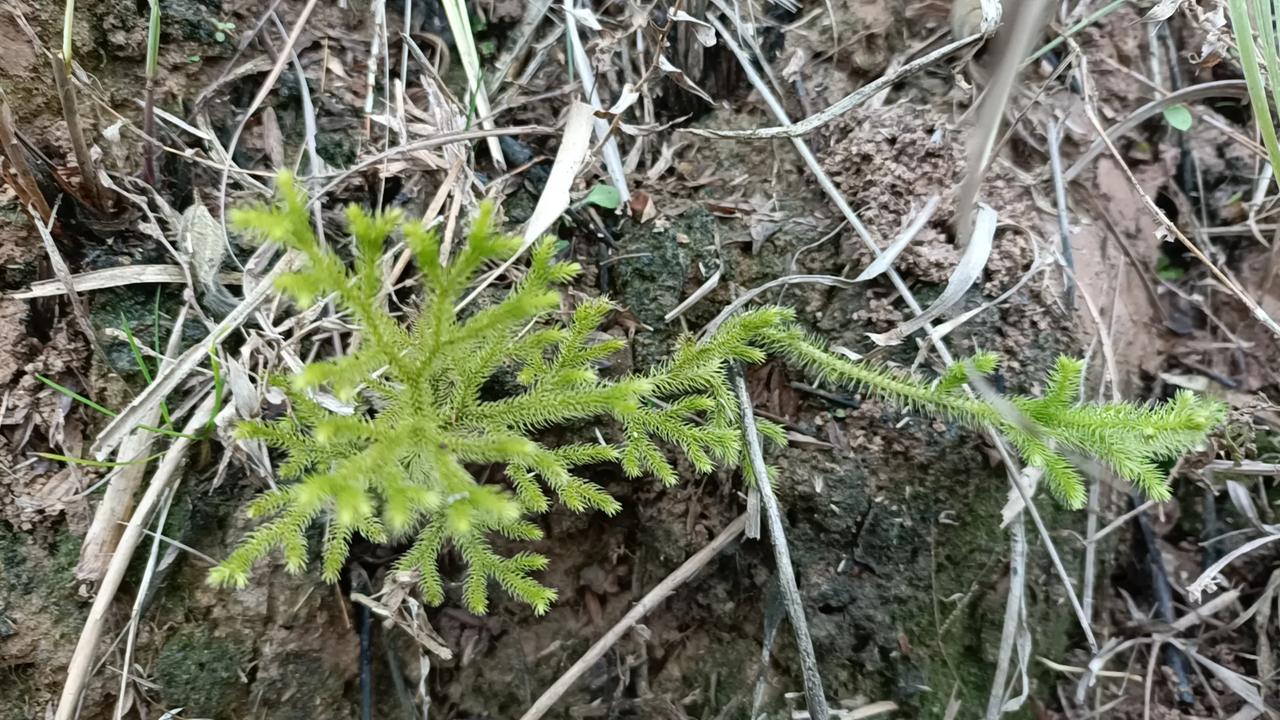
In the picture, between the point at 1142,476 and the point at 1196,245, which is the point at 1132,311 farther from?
the point at 1142,476

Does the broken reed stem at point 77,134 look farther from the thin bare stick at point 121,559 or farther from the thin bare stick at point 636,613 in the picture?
the thin bare stick at point 636,613

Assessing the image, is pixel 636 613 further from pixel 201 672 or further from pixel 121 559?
pixel 121 559

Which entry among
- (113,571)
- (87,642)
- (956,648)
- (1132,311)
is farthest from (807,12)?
(87,642)

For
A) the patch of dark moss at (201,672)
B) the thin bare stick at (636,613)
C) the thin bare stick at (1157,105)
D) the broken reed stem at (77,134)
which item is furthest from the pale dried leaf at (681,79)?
the patch of dark moss at (201,672)

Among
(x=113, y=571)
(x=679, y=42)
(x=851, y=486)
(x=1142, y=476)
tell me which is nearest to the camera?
(x=1142, y=476)

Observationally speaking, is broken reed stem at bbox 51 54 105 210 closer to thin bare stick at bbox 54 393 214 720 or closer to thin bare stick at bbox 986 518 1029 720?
thin bare stick at bbox 54 393 214 720

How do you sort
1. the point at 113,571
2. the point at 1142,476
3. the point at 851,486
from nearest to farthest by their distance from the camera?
the point at 1142,476, the point at 113,571, the point at 851,486

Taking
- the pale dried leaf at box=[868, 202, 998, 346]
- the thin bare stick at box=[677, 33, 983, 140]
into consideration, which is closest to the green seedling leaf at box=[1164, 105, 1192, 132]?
the thin bare stick at box=[677, 33, 983, 140]

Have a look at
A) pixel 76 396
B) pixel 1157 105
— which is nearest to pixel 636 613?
pixel 76 396
